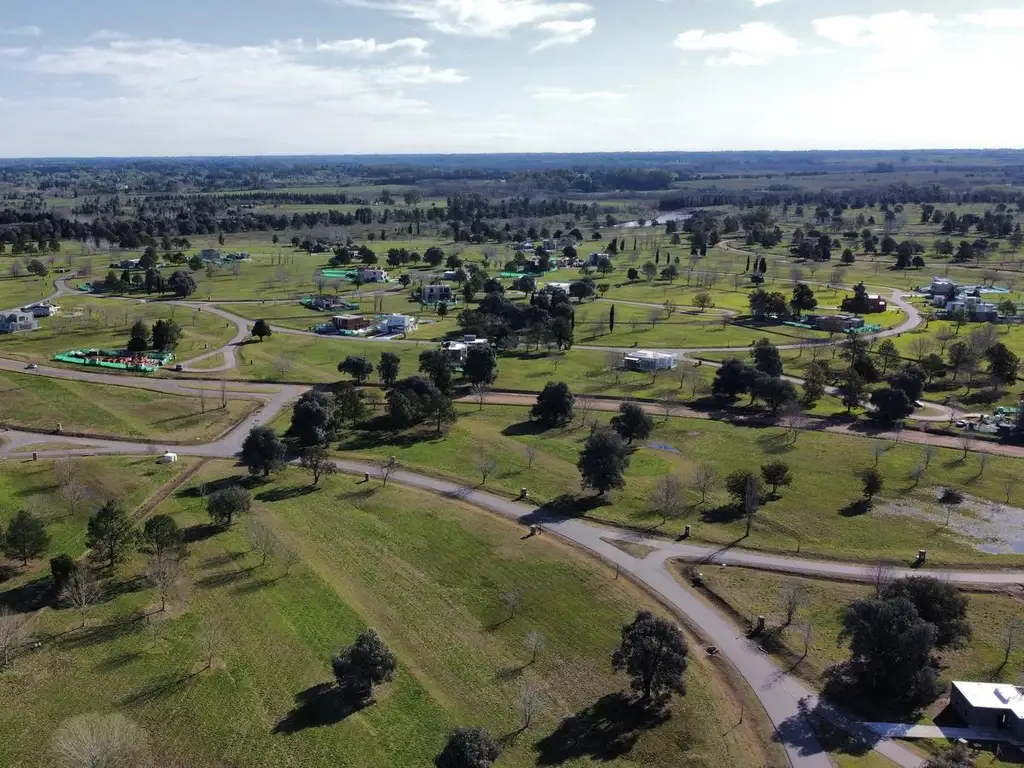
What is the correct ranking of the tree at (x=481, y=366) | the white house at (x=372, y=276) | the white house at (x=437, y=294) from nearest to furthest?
the tree at (x=481, y=366), the white house at (x=437, y=294), the white house at (x=372, y=276)

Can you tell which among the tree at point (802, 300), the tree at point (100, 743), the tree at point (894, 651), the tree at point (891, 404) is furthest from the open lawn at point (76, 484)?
the tree at point (802, 300)

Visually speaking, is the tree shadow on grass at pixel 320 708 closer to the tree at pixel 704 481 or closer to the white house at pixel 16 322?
the tree at pixel 704 481

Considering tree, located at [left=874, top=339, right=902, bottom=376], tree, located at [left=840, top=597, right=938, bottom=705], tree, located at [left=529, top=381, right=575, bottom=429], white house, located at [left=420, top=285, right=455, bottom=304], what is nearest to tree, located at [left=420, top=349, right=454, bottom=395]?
tree, located at [left=529, top=381, right=575, bottom=429]

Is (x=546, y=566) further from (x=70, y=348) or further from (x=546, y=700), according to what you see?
(x=70, y=348)

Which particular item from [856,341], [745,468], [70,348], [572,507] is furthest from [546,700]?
[70,348]

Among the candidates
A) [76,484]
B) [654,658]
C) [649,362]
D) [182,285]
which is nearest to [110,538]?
[76,484]

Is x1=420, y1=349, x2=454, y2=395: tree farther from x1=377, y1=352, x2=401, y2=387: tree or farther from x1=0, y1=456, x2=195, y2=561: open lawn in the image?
x1=0, y1=456, x2=195, y2=561: open lawn

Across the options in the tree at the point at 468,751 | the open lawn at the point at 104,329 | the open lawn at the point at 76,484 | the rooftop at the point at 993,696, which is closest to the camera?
the tree at the point at 468,751

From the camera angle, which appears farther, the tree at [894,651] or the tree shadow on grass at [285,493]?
the tree shadow on grass at [285,493]
